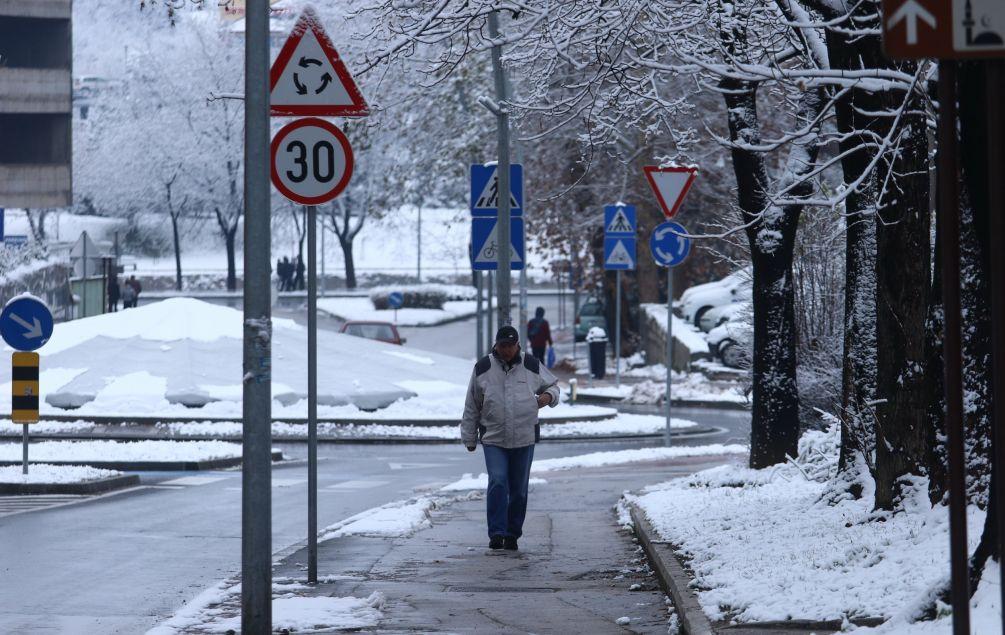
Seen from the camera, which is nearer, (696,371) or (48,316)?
(48,316)

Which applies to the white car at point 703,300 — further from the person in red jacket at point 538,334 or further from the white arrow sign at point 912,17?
the white arrow sign at point 912,17

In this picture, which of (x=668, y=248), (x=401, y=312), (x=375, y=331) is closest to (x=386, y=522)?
(x=668, y=248)

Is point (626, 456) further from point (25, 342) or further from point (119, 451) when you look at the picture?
point (25, 342)

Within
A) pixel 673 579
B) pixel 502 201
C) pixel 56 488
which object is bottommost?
pixel 56 488

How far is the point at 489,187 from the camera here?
18625mm

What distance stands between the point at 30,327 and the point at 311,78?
8.95 m

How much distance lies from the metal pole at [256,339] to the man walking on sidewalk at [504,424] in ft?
14.7

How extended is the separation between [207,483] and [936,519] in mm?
11445

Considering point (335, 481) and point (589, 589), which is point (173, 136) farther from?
point (589, 589)

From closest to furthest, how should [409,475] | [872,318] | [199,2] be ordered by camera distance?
1. [199,2]
2. [872,318]
3. [409,475]

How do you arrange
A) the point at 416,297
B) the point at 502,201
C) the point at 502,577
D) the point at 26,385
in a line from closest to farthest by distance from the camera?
the point at 502,577, the point at 26,385, the point at 502,201, the point at 416,297

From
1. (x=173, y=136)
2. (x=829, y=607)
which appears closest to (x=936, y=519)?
(x=829, y=607)

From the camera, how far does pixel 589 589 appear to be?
34.0 feet

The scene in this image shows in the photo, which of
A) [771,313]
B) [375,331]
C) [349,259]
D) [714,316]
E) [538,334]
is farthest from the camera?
[349,259]
